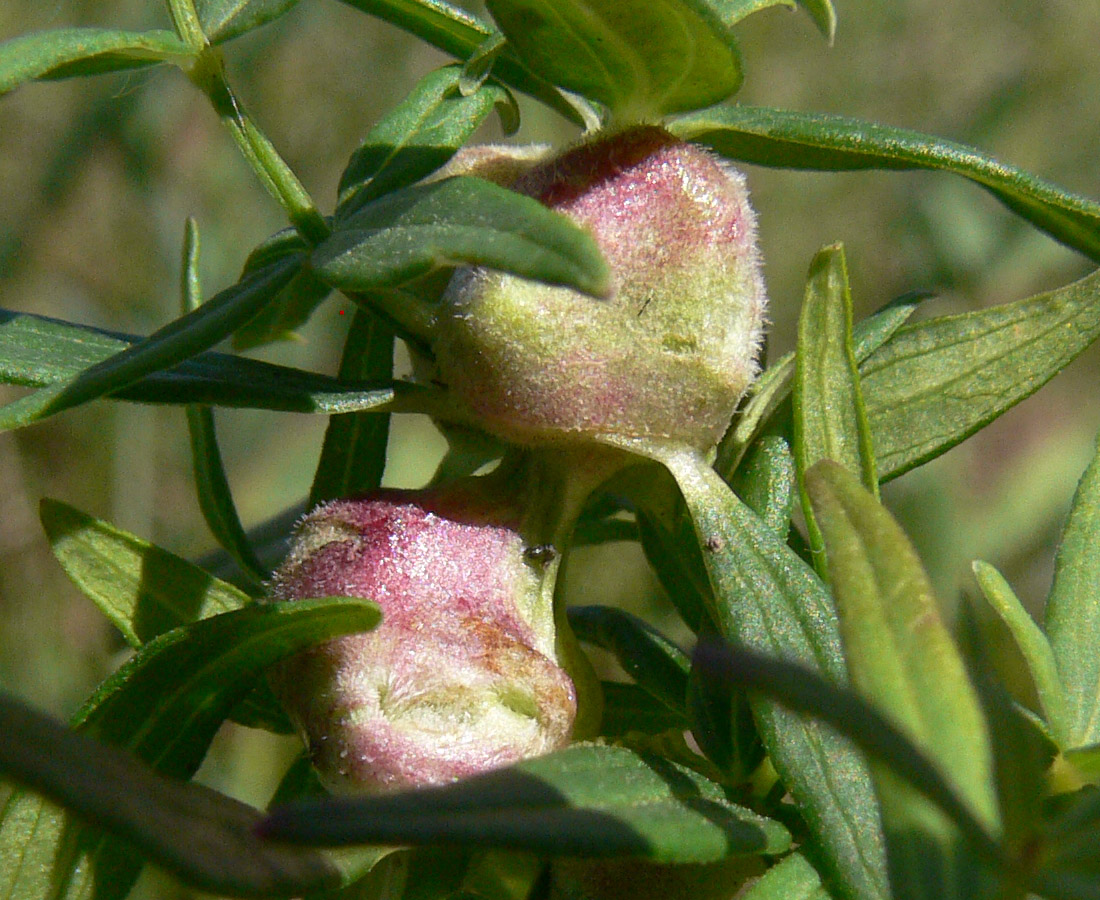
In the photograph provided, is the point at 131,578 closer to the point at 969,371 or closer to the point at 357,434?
the point at 357,434

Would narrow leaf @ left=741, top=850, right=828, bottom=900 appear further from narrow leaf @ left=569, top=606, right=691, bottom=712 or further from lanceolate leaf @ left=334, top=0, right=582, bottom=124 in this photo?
lanceolate leaf @ left=334, top=0, right=582, bottom=124

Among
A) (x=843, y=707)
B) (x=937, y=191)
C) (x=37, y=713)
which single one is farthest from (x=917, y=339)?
(x=937, y=191)

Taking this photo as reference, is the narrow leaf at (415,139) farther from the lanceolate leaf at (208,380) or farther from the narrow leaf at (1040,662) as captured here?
the narrow leaf at (1040,662)

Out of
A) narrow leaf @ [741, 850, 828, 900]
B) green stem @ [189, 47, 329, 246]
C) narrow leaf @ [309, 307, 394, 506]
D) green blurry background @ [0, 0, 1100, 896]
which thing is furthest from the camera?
green blurry background @ [0, 0, 1100, 896]

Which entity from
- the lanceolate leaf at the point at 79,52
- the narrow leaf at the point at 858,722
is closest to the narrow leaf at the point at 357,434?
the lanceolate leaf at the point at 79,52

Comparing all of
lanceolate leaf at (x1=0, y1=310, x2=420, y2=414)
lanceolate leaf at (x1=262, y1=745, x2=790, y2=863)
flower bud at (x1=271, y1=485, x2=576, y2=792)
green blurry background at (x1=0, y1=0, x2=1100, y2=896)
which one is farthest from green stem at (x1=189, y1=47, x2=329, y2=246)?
green blurry background at (x1=0, y1=0, x2=1100, y2=896)

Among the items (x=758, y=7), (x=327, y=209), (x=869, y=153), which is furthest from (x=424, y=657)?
(x=327, y=209)

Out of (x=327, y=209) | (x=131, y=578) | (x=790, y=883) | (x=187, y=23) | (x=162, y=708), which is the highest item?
(x=327, y=209)
